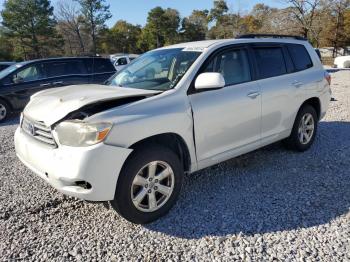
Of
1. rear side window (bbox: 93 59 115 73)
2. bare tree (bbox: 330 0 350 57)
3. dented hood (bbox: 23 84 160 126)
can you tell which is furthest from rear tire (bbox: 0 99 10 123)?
bare tree (bbox: 330 0 350 57)

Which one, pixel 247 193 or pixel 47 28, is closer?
pixel 247 193

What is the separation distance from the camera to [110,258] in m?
2.81

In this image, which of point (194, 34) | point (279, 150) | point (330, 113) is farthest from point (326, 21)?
point (279, 150)

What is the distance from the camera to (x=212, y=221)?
10.9 ft

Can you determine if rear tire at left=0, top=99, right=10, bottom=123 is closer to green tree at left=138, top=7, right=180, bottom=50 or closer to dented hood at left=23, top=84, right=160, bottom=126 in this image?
dented hood at left=23, top=84, right=160, bottom=126

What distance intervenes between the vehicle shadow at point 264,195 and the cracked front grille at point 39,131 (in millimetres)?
1272

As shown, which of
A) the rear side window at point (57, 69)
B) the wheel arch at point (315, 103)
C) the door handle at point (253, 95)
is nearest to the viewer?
the door handle at point (253, 95)

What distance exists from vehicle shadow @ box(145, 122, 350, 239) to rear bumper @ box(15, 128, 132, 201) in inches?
27.6

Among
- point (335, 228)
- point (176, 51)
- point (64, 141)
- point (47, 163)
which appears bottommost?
point (335, 228)

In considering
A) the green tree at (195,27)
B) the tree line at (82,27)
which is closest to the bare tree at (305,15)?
the tree line at (82,27)

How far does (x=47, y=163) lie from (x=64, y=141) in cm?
28

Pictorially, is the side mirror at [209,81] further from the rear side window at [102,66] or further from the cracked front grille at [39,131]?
the rear side window at [102,66]

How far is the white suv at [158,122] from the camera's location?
2898 mm

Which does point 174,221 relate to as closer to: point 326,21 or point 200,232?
point 200,232
